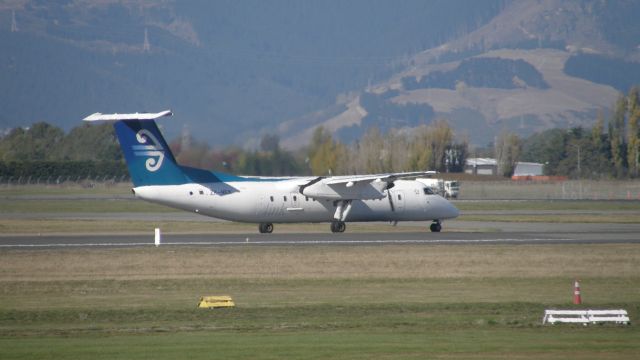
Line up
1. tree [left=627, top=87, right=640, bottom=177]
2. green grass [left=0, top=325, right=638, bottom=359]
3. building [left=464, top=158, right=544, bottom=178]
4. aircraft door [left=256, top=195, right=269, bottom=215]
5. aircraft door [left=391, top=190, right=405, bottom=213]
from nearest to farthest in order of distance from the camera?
green grass [left=0, top=325, right=638, bottom=359], aircraft door [left=256, top=195, right=269, bottom=215], aircraft door [left=391, top=190, right=405, bottom=213], tree [left=627, top=87, right=640, bottom=177], building [left=464, top=158, right=544, bottom=178]

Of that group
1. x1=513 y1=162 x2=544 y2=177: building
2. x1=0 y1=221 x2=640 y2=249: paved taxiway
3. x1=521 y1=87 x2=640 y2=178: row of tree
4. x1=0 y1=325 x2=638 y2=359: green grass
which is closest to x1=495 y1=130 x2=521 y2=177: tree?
x1=521 y1=87 x2=640 y2=178: row of tree

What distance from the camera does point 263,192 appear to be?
47969 mm

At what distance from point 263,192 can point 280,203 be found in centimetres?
96

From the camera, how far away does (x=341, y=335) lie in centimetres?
2323

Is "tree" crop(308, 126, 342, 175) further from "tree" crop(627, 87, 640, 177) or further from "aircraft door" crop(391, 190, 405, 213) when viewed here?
"tree" crop(627, 87, 640, 177)

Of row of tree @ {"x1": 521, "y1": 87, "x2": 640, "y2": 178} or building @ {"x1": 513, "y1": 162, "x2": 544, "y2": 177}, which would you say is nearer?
row of tree @ {"x1": 521, "y1": 87, "x2": 640, "y2": 178}

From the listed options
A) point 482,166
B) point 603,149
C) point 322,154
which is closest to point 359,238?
point 322,154

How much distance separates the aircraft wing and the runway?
1.75m

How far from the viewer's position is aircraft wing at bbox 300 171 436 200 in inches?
1909

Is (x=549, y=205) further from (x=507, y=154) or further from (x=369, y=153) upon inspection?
(x=507, y=154)

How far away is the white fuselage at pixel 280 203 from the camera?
46.2m

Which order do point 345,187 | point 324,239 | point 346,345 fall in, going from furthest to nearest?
1. point 345,187
2. point 324,239
3. point 346,345

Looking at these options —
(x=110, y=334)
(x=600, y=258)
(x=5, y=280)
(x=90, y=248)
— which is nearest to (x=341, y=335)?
(x=110, y=334)

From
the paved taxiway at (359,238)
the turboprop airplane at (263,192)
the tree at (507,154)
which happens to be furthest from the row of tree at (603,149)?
the turboprop airplane at (263,192)
